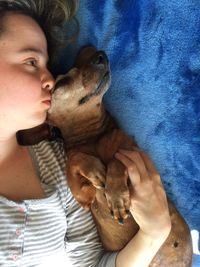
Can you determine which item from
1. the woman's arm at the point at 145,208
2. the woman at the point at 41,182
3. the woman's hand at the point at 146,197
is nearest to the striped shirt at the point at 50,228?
the woman at the point at 41,182

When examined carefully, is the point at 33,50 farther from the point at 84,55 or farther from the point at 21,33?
the point at 84,55

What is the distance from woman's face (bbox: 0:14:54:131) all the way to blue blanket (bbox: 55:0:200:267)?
240 mm

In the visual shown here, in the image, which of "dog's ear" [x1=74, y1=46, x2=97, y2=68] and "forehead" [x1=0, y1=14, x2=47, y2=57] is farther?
"dog's ear" [x1=74, y1=46, x2=97, y2=68]

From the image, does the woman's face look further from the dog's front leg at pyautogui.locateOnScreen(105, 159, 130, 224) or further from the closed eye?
the dog's front leg at pyautogui.locateOnScreen(105, 159, 130, 224)

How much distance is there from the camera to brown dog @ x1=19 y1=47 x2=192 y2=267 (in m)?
1.28

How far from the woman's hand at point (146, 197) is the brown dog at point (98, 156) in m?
0.04

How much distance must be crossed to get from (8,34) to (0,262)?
74 cm

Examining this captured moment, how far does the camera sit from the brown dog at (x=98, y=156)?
1279 millimetres

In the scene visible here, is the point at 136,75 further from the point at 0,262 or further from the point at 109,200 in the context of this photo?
the point at 0,262

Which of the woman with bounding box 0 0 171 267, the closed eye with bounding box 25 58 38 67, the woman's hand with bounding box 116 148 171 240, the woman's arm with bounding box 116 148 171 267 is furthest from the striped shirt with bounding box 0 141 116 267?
the closed eye with bounding box 25 58 38 67

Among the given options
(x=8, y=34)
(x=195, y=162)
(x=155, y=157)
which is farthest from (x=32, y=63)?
(x=195, y=162)

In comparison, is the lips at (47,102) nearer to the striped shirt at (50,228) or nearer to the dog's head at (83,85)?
the dog's head at (83,85)

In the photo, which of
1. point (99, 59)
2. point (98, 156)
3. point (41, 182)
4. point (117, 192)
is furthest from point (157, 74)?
point (41, 182)

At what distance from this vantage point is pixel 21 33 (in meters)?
1.28
